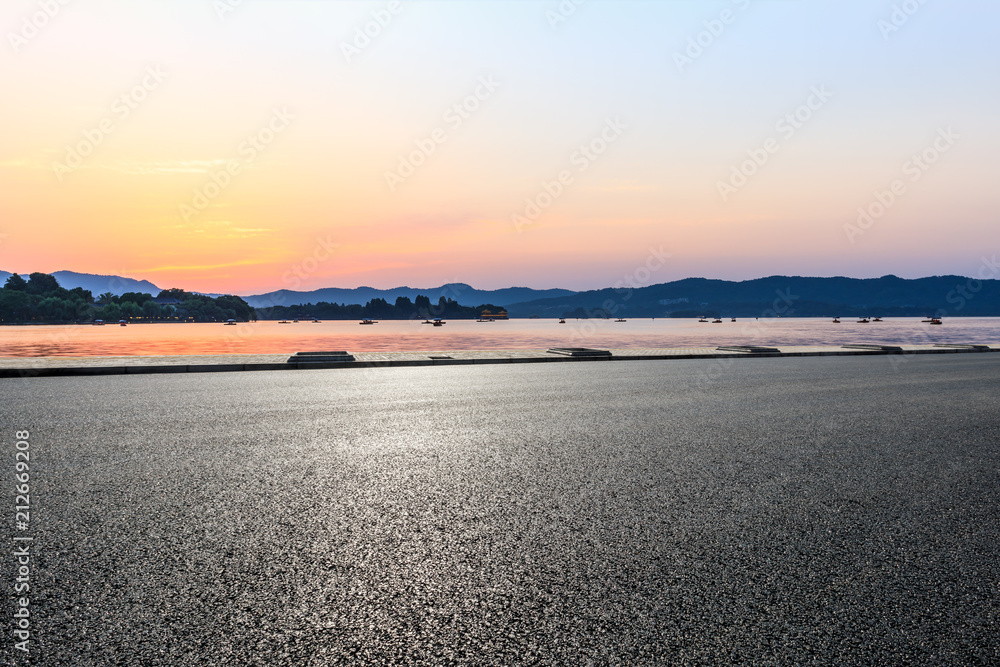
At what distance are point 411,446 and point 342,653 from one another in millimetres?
4750

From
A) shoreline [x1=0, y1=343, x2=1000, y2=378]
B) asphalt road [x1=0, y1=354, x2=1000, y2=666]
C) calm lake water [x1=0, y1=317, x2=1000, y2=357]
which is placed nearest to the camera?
asphalt road [x1=0, y1=354, x2=1000, y2=666]

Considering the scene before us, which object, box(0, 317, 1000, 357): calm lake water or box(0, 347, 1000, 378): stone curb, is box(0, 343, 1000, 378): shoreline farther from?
box(0, 317, 1000, 357): calm lake water

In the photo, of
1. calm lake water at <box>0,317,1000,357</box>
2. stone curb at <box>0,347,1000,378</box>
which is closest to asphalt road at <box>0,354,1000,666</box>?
stone curb at <box>0,347,1000,378</box>

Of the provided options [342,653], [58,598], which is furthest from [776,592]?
[58,598]

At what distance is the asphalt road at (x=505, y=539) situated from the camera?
310 centimetres

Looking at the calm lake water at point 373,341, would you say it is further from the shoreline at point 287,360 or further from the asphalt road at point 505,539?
the asphalt road at point 505,539

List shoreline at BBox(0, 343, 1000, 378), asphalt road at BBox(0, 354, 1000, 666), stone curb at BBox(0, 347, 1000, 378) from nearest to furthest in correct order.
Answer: asphalt road at BBox(0, 354, 1000, 666), stone curb at BBox(0, 347, 1000, 378), shoreline at BBox(0, 343, 1000, 378)

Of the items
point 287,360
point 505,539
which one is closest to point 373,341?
point 287,360

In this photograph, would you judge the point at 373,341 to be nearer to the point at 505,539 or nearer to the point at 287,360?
the point at 287,360

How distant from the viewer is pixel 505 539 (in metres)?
4.46

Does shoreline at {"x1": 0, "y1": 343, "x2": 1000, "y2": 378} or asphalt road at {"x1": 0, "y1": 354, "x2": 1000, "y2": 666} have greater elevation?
shoreline at {"x1": 0, "y1": 343, "x2": 1000, "y2": 378}

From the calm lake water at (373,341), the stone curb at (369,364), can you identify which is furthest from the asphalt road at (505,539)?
the calm lake water at (373,341)

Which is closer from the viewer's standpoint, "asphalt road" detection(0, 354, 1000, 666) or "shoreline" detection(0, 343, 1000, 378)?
"asphalt road" detection(0, 354, 1000, 666)

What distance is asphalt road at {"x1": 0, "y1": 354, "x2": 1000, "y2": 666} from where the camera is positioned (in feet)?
10.2
